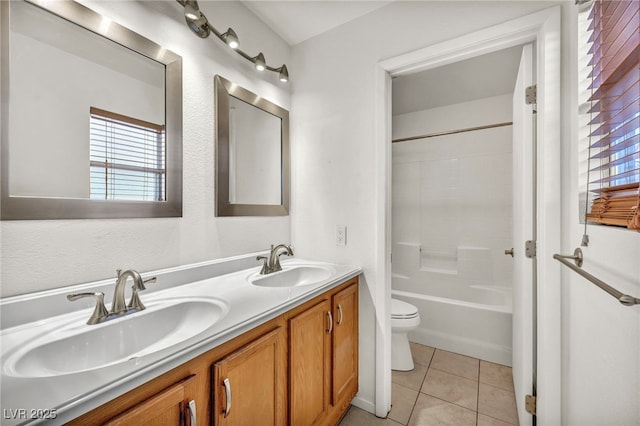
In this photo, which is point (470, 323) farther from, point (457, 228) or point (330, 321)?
point (330, 321)

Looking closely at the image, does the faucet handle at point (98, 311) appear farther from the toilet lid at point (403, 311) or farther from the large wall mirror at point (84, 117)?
the toilet lid at point (403, 311)

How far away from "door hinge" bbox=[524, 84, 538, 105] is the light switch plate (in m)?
Answer: 1.13

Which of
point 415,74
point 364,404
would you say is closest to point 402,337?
point 364,404

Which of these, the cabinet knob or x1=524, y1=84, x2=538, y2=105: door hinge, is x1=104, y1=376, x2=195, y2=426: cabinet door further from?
x1=524, y1=84, x2=538, y2=105: door hinge

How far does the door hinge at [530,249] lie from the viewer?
134cm

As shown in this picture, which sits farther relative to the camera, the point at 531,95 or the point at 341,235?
the point at 341,235

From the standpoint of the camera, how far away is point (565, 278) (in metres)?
1.15

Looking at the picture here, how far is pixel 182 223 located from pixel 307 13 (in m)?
1.42

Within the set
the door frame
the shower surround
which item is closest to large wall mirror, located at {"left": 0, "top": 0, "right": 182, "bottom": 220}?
the door frame

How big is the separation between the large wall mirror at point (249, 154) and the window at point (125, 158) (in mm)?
306

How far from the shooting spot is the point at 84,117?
3.32 feet

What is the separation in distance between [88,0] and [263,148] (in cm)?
98

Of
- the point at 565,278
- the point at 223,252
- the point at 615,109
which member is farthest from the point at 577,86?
the point at 223,252

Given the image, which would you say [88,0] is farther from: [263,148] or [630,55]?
[630,55]
